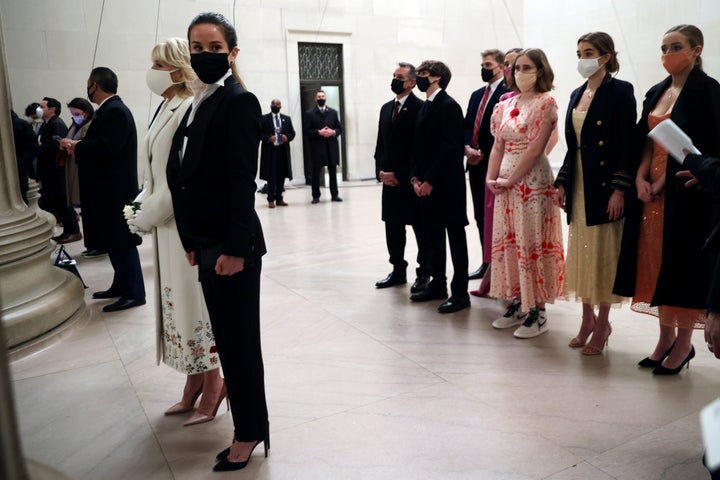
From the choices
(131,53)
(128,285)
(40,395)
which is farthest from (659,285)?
(131,53)

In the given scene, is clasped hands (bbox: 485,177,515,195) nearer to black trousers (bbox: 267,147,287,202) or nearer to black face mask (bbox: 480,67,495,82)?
black face mask (bbox: 480,67,495,82)

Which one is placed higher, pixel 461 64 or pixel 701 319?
pixel 461 64

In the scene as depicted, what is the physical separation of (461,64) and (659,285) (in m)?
14.0

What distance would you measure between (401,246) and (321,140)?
6821 mm

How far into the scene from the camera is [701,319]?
3441 millimetres

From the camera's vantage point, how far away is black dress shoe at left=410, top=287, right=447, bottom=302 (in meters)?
5.26

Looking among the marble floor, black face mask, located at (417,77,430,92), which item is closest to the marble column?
the marble floor

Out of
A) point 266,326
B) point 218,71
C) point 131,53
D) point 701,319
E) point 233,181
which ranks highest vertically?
point 131,53

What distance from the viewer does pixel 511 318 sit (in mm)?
4586

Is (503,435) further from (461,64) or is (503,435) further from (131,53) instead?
(461,64)

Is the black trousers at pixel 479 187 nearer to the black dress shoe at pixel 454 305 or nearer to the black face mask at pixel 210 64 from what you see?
the black dress shoe at pixel 454 305

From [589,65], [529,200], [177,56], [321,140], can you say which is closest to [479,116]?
[529,200]

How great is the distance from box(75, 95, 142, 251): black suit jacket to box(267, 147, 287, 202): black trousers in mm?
6157

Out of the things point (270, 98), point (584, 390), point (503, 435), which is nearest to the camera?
point (503, 435)
